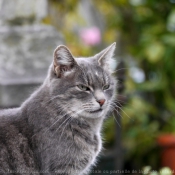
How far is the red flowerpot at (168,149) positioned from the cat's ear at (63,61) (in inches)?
97.6

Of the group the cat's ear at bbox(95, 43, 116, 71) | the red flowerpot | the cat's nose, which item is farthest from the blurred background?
the cat's nose

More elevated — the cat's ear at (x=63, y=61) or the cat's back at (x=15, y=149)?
the cat's ear at (x=63, y=61)

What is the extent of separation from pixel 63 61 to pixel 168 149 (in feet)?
8.86

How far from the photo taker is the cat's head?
134 inches

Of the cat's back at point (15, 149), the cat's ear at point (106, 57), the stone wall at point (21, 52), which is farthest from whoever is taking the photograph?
the stone wall at point (21, 52)

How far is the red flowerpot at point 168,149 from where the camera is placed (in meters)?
5.67

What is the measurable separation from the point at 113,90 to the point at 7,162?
864 millimetres

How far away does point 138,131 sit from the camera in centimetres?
583

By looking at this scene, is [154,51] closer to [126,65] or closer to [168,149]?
[126,65]

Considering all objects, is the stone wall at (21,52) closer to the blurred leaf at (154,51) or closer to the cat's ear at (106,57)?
the cat's ear at (106,57)

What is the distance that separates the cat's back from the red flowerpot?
8.46 feet

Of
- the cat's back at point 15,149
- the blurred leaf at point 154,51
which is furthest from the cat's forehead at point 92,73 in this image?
the blurred leaf at point 154,51

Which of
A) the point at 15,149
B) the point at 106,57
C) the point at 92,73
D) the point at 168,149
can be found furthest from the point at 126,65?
the point at 15,149


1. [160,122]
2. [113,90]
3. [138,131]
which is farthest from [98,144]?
[160,122]
